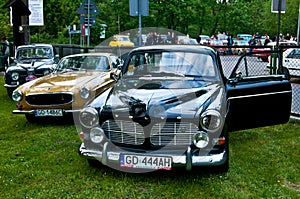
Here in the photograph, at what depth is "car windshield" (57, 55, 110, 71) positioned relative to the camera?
898 centimetres

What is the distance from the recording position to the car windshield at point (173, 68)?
562 centimetres

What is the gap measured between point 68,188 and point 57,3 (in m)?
33.1

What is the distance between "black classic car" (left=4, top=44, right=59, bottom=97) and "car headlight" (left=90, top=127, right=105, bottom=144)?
5.95m

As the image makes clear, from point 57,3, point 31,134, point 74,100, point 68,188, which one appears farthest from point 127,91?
point 57,3

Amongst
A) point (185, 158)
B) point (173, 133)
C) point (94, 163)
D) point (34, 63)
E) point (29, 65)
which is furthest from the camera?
point (34, 63)

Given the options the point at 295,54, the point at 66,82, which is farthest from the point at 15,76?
the point at 295,54

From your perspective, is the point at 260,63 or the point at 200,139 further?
the point at 260,63

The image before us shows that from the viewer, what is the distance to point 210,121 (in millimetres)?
4453

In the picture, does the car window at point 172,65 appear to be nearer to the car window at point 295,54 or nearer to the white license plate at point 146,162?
the white license plate at point 146,162

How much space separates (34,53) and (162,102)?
8204 millimetres

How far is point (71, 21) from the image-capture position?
36.2 metres

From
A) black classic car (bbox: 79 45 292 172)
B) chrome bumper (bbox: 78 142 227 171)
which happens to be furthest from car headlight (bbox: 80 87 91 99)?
chrome bumper (bbox: 78 142 227 171)

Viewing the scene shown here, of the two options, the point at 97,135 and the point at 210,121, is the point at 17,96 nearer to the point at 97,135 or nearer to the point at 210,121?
the point at 97,135

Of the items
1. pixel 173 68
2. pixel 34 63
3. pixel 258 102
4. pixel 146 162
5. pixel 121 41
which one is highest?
pixel 121 41
